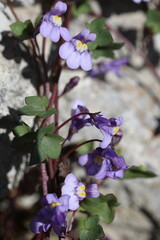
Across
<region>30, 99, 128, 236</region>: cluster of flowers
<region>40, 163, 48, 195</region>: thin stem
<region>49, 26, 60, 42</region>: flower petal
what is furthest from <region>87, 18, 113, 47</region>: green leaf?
<region>40, 163, 48, 195</region>: thin stem

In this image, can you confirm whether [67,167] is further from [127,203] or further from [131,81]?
[131,81]

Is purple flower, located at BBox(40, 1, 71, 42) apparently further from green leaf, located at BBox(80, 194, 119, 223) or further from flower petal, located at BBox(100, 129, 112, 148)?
green leaf, located at BBox(80, 194, 119, 223)

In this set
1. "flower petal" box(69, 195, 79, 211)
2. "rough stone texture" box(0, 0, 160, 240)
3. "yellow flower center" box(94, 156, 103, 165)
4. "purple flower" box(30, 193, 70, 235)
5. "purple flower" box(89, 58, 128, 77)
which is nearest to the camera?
"purple flower" box(30, 193, 70, 235)

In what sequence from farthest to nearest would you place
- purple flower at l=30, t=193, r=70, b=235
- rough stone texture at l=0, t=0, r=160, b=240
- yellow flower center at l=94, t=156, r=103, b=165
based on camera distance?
rough stone texture at l=0, t=0, r=160, b=240 < yellow flower center at l=94, t=156, r=103, b=165 < purple flower at l=30, t=193, r=70, b=235

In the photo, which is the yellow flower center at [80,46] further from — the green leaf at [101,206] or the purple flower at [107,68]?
the purple flower at [107,68]

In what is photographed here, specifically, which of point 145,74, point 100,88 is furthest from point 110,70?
point 145,74

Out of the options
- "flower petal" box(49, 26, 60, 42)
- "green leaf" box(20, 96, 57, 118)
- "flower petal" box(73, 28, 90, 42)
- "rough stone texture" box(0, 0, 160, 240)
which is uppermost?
"flower petal" box(49, 26, 60, 42)

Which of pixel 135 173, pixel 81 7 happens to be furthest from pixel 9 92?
pixel 81 7
